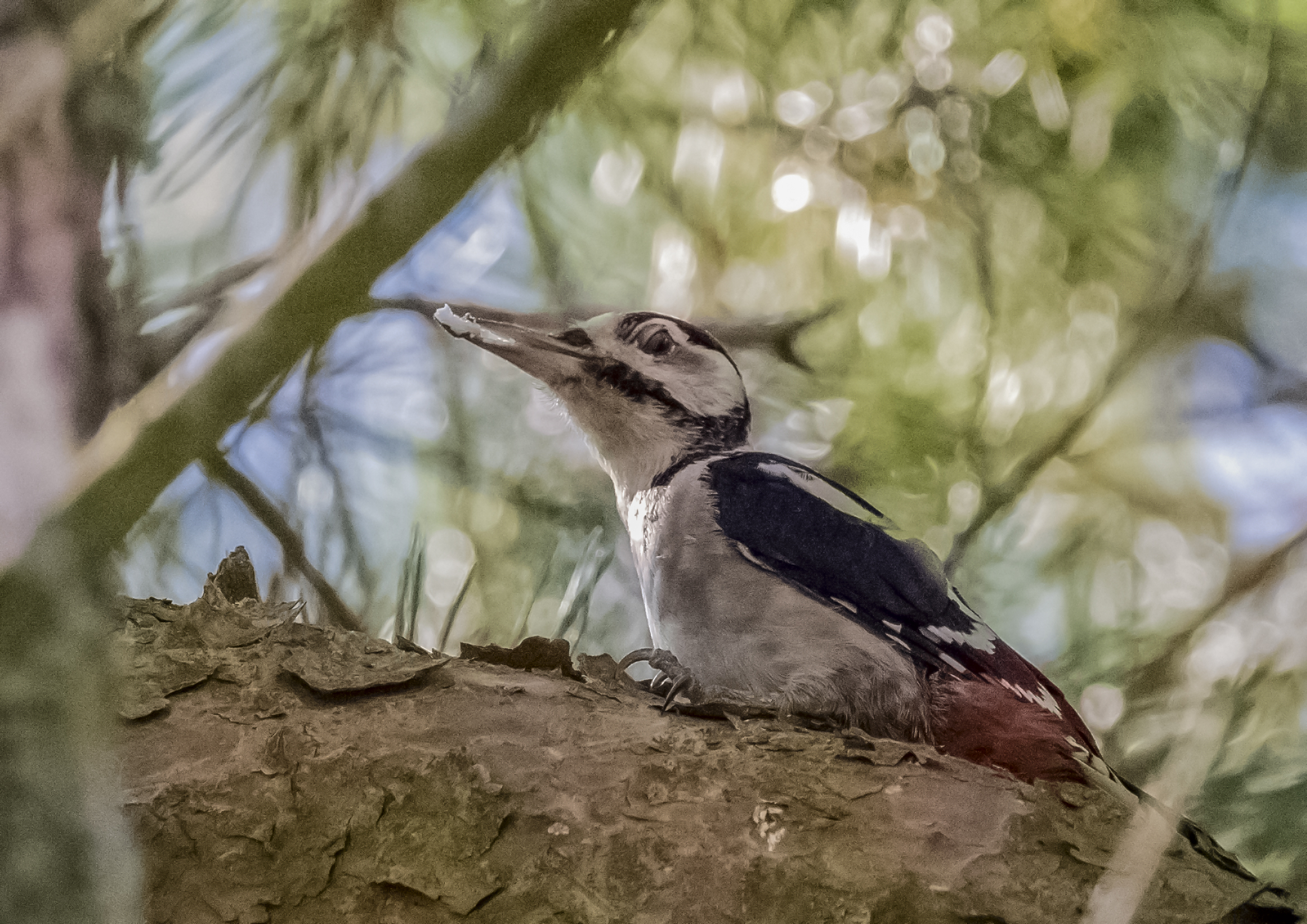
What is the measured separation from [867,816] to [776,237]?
2.99 ft

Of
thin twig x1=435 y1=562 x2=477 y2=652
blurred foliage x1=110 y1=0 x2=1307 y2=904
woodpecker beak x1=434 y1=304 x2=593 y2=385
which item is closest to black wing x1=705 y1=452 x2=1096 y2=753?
blurred foliage x1=110 y1=0 x2=1307 y2=904

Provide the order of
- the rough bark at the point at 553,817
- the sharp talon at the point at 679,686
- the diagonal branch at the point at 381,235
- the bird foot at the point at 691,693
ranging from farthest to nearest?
the diagonal branch at the point at 381,235 < the sharp talon at the point at 679,686 < the bird foot at the point at 691,693 < the rough bark at the point at 553,817

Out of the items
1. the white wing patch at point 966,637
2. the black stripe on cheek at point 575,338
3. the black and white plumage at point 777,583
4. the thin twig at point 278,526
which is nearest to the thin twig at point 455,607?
the thin twig at point 278,526

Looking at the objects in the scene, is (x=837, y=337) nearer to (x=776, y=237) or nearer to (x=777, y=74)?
(x=776, y=237)

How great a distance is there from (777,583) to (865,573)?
12 cm

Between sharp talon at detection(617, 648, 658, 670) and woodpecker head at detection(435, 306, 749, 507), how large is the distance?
11.7 inches

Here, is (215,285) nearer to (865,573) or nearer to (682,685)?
(682,685)

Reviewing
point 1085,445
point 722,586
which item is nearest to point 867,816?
point 722,586

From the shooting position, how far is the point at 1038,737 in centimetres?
95

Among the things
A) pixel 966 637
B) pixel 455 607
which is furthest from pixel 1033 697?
pixel 455 607

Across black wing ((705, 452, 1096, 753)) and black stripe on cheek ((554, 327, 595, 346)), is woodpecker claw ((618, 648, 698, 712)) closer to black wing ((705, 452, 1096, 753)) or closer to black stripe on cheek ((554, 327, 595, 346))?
black wing ((705, 452, 1096, 753))

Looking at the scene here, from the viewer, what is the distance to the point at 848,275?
1427 mm

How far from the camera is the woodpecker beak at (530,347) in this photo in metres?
1.34

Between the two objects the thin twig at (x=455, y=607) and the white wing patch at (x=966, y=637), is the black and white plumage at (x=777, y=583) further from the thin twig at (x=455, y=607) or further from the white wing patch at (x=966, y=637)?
the thin twig at (x=455, y=607)
